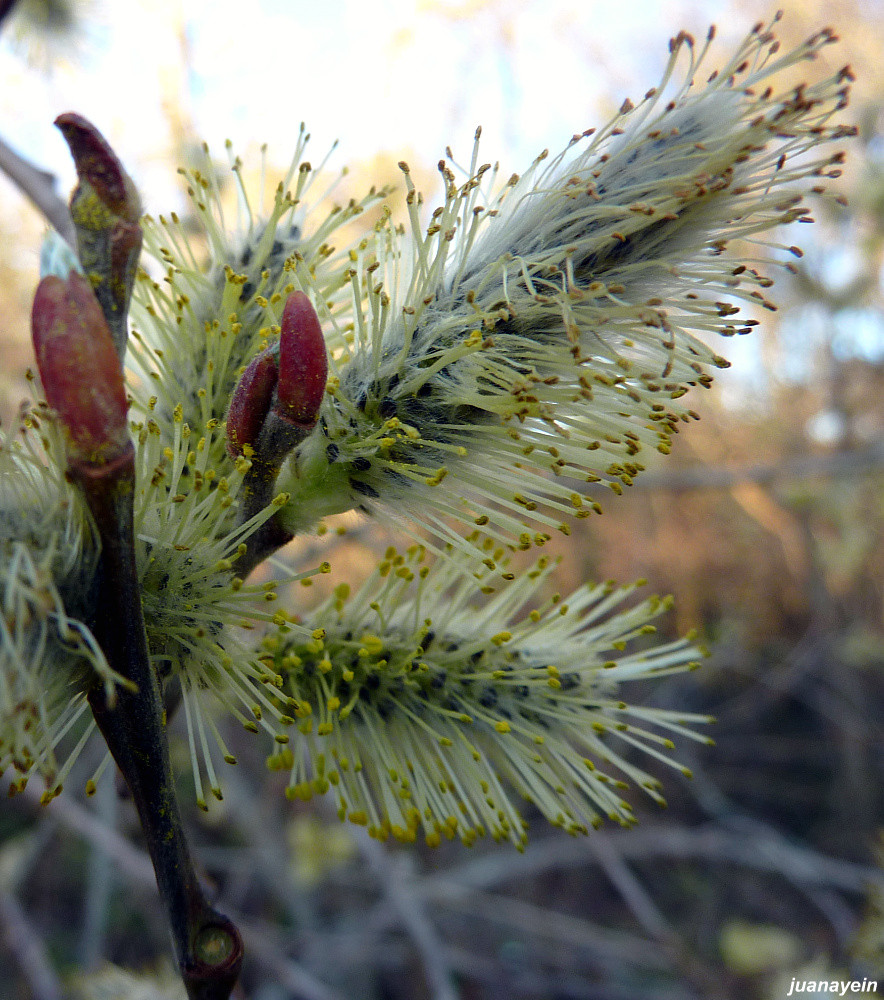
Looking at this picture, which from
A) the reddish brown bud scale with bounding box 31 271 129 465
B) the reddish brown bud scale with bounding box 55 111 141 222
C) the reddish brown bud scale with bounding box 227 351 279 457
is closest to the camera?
the reddish brown bud scale with bounding box 31 271 129 465

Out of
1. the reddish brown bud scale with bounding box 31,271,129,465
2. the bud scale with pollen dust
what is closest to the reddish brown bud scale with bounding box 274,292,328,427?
the bud scale with pollen dust

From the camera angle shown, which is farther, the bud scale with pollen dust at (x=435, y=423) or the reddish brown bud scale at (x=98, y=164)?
the bud scale with pollen dust at (x=435, y=423)

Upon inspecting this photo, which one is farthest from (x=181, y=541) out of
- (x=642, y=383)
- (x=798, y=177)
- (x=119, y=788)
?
(x=798, y=177)

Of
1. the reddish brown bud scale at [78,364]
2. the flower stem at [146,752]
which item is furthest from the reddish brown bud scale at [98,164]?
the flower stem at [146,752]

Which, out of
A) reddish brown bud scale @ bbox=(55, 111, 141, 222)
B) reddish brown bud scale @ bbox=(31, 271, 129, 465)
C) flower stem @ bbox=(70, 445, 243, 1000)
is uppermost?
reddish brown bud scale @ bbox=(55, 111, 141, 222)

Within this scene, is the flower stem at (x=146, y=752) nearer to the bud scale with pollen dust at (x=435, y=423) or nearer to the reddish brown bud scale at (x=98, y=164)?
the bud scale with pollen dust at (x=435, y=423)

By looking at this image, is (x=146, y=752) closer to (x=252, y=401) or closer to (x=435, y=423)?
(x=252, y=401)

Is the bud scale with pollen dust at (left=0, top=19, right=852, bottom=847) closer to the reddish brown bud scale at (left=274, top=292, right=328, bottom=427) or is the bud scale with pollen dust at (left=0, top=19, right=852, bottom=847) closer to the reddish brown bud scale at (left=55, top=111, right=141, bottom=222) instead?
the reddish brown bud scale at (left=274, top=292, right=328, bottom=427)

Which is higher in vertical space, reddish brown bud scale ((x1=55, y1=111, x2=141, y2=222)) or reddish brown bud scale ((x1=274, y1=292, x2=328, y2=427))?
reddish brown bud scale ((x1=55, y1=111, x2=141, y2=222))
